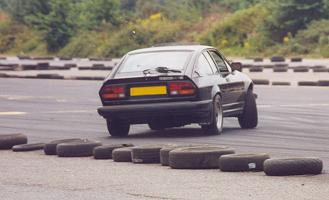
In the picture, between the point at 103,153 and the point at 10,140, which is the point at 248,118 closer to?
the point at 10,140

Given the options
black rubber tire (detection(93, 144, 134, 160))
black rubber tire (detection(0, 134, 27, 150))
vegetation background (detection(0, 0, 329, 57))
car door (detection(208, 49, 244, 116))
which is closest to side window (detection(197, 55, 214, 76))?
car door (detection(208, 49, 244, 116))

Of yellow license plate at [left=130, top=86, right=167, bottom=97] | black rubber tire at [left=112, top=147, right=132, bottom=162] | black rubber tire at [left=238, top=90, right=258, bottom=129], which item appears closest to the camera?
black rubber tire at [left=112, top=147, right=132, bottom=162]

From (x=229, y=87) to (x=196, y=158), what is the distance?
205 inches

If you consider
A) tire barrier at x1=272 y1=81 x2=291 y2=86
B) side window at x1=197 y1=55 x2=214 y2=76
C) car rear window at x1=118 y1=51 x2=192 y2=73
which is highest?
car rear window at x1=118 y1=51 x2=192 y2=73

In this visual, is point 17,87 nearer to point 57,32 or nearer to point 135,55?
point 135,55

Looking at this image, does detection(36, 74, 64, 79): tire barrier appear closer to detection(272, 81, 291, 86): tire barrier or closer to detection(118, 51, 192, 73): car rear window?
detection(272, 81, 291, 86): tire barrier

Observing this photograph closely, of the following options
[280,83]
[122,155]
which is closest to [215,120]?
[122,155]

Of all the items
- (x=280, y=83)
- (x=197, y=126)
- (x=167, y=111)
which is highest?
(x=167, y=111)

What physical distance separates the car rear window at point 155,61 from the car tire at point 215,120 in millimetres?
742

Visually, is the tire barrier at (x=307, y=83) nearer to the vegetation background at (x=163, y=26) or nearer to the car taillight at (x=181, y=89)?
the car taillight at (x=181, y=89)

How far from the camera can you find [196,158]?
11.8 metres

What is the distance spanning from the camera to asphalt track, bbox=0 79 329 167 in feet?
48.5

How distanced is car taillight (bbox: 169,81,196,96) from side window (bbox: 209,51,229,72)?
4.63 ft

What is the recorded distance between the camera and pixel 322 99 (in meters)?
24.0
